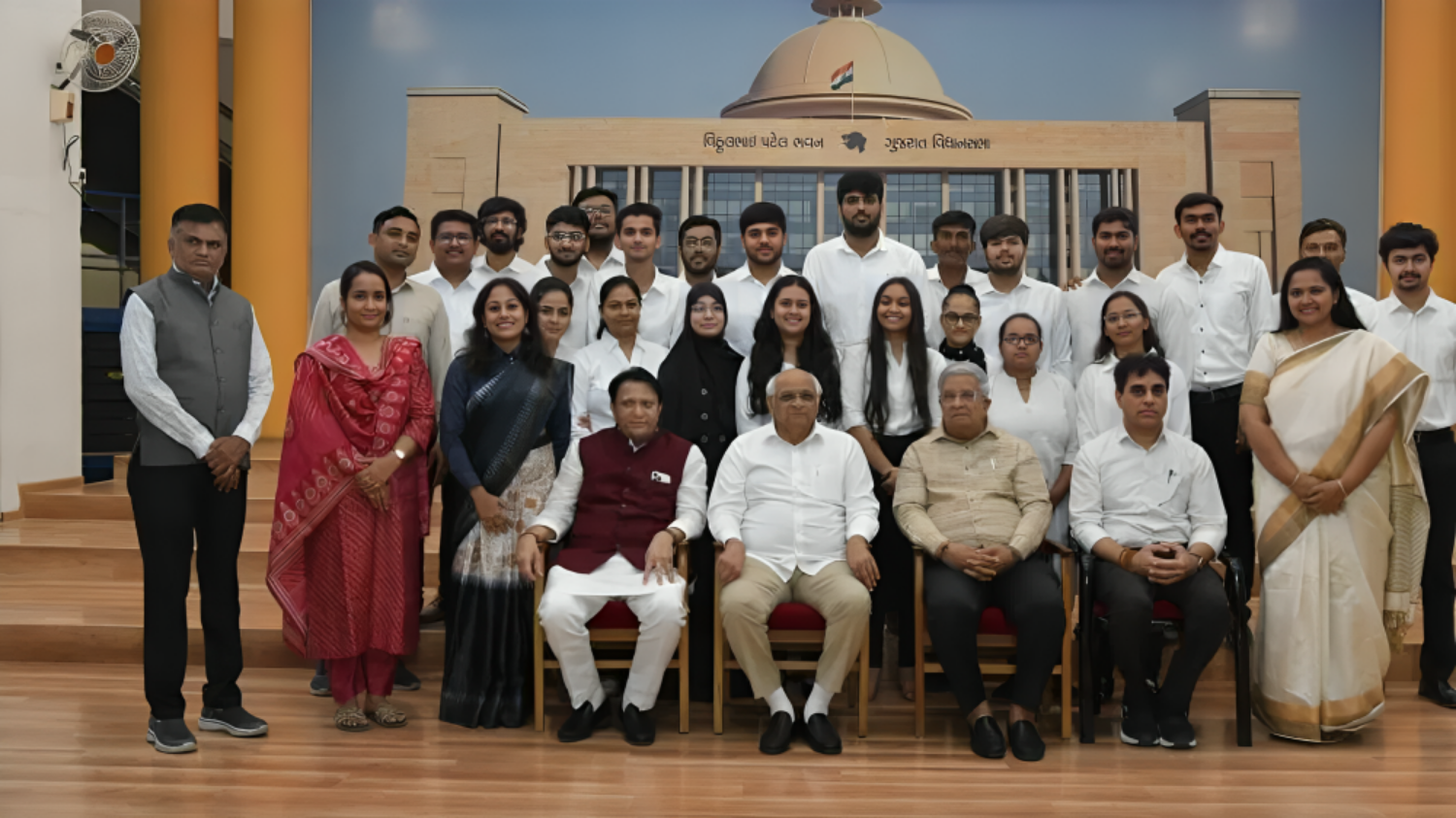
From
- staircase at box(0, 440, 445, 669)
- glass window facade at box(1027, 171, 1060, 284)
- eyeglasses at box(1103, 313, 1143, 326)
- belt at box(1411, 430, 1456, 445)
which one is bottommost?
staircase at box(0, 440, 445, 669)

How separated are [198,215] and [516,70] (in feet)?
15.6

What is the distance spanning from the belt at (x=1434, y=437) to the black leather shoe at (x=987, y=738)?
72.1 inches

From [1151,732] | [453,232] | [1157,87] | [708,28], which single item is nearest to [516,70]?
[708,28]

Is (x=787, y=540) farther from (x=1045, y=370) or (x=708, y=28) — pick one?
(x=708, y=28)

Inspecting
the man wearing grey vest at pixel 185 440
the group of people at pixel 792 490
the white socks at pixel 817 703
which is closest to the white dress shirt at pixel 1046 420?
the group of people at pixel 792 490

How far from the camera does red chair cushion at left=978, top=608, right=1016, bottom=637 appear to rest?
314 cm

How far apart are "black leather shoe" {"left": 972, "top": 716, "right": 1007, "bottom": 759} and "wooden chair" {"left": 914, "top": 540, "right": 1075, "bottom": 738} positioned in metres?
0.16

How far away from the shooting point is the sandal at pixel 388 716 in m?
3.24

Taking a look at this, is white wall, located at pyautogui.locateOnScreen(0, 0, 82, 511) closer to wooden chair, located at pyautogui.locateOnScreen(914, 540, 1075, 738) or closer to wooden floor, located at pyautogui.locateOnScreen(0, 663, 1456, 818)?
wooden floor, located at pyautogui.locateOnScreen(0, 663, 1456, 818)

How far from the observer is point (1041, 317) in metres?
3.87

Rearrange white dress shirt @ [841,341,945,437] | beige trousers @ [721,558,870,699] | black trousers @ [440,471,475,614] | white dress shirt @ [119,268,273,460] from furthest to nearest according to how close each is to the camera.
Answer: white dress shirt @ [841,341,945,437]
black trousers @ [440,471,475,614]
beige trousers @ [721,558,870,699]
white dress shirt @ [119,268,273,460]

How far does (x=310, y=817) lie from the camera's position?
2484 millimetres

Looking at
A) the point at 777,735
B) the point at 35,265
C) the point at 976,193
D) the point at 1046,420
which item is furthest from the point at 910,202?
the point at 777,735

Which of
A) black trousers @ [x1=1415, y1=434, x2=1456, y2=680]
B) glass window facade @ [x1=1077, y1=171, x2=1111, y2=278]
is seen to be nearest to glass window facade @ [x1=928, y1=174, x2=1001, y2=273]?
glass window facade @ [x1=1077, y1=171, x2=1111, y2=278]
